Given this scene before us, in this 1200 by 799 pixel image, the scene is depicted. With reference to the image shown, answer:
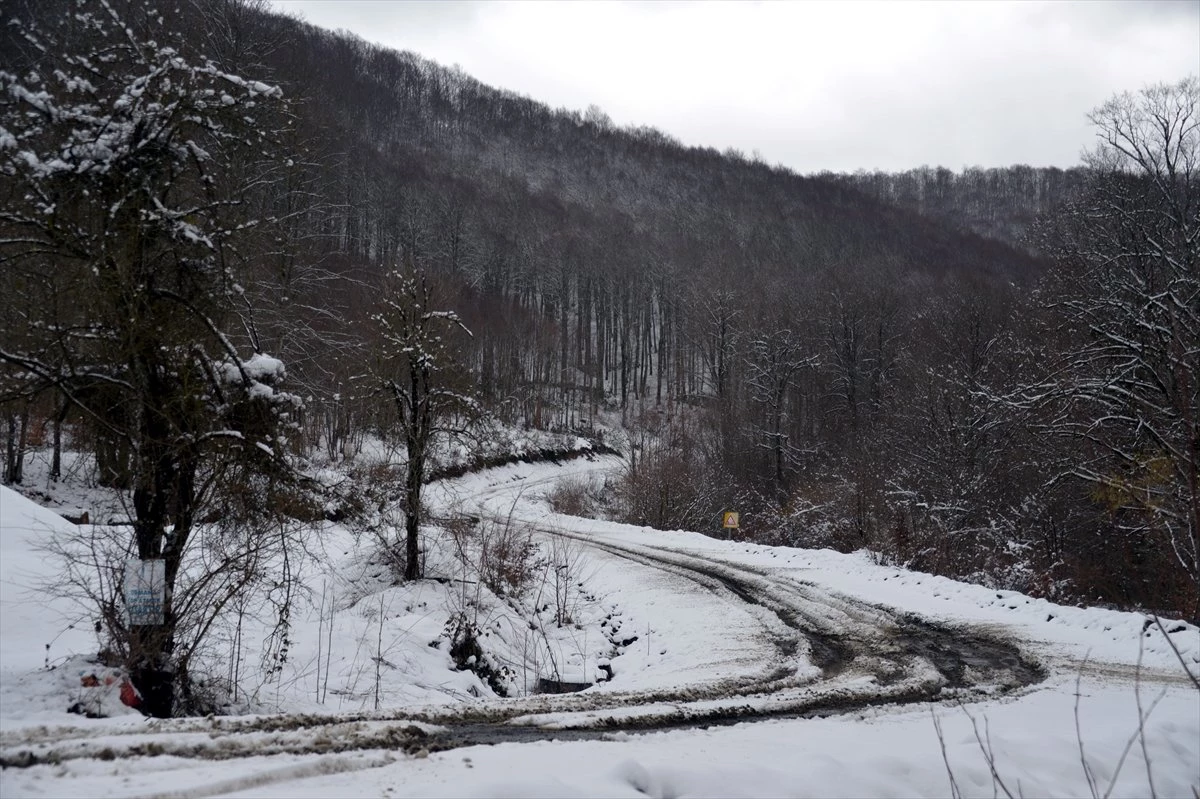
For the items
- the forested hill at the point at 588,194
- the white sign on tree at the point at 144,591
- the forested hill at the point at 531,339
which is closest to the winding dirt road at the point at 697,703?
the white sign on tree at the point at 144,591

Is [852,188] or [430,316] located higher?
[852,188]

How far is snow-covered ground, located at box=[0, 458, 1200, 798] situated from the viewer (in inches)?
167

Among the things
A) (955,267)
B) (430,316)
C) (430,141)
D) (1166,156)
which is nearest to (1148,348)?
(1166,156)

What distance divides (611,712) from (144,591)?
161 inches

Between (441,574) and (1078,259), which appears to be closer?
(441,574)

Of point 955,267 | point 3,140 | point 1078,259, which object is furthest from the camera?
point 955,267

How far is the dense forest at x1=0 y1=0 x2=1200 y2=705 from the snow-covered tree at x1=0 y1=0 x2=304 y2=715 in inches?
1.2

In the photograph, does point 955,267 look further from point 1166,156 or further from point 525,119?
point 525,119

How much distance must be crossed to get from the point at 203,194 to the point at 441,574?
943 cm

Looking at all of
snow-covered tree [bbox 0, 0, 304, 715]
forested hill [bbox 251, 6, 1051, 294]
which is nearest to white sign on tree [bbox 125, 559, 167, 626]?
snow-covered tree [bbox 0, 0, 304, 715]

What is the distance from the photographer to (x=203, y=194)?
743 centimetres

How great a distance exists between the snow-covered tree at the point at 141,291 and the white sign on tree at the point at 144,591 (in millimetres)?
140

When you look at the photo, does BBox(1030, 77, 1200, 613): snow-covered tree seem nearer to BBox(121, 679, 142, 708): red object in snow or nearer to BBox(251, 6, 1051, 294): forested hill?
BBox(121, 679, 142, 708): red object in snow

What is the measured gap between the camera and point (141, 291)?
21.2 ft
